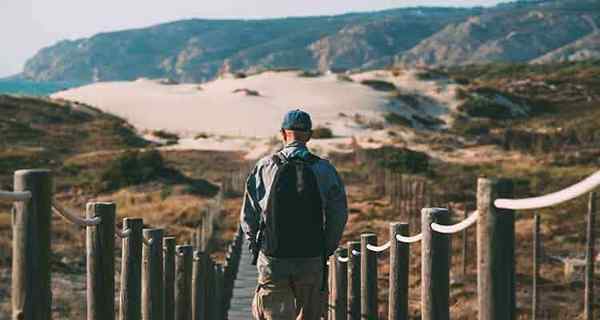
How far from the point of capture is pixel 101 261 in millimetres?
5562

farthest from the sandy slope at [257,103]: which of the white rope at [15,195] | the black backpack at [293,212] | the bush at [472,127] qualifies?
the white rope at [15,195]

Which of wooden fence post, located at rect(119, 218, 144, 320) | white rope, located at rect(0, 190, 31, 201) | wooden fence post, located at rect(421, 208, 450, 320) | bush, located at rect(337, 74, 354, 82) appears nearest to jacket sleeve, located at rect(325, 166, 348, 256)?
wooden fence post, located at rect(421, 208, 450, 320)

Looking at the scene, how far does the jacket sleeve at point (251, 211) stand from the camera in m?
5.86

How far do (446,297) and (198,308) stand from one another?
13.0 ft

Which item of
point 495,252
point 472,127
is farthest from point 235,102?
point 495,252

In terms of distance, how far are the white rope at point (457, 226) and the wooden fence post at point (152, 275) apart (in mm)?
2281

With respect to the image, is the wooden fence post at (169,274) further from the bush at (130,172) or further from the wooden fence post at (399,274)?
the bush at (130,172)

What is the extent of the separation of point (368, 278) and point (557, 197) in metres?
4.28

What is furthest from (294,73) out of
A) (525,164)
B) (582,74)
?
(525,164)

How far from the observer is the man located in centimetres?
569

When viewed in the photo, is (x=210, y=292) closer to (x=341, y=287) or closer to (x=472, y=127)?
(x=341, y=287)

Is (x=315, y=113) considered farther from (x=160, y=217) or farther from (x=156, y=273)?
(x=156, y=273)

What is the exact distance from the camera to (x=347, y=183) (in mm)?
33125

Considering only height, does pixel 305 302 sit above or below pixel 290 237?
below
